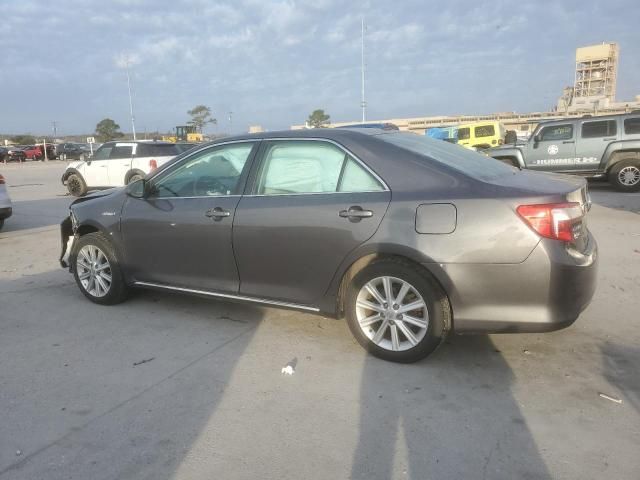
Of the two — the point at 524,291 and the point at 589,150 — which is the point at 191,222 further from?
the point at 589,150

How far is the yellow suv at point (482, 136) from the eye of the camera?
25.9m

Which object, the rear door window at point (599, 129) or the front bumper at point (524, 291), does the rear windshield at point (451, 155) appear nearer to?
the front bumper at point (524, 291)

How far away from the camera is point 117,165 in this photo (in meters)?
14.8

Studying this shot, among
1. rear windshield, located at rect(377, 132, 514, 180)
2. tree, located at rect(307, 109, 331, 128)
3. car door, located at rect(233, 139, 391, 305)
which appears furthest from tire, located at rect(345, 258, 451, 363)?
tree, located at rect(307, 109, 331, 128)

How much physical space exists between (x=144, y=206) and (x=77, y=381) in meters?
1.71

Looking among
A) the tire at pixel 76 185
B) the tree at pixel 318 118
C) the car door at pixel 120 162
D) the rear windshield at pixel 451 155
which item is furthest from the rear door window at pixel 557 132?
the tree at pixel 318 118

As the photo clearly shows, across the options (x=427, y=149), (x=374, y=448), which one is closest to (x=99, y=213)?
(x=427, y=149)

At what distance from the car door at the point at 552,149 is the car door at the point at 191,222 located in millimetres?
11597

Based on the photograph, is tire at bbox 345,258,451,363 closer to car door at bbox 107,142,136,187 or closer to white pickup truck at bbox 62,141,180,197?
white pickup truck at bbox 62,141,180,197

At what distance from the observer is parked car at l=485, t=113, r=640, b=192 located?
12578 mm

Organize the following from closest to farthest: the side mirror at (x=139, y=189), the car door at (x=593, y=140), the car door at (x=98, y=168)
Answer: the side mirror at (x=139, y=189) → the car door at (x=593, y=140) → the car door at (x=98, y=168)

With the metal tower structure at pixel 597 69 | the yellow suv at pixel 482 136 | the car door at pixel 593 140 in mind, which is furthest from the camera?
the metal tower structure at pixel 597 69

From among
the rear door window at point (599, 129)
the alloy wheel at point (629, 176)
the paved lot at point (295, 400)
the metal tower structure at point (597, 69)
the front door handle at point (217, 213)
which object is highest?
the metal tower structure at point (597, 69)

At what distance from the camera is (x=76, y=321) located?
4559mm
